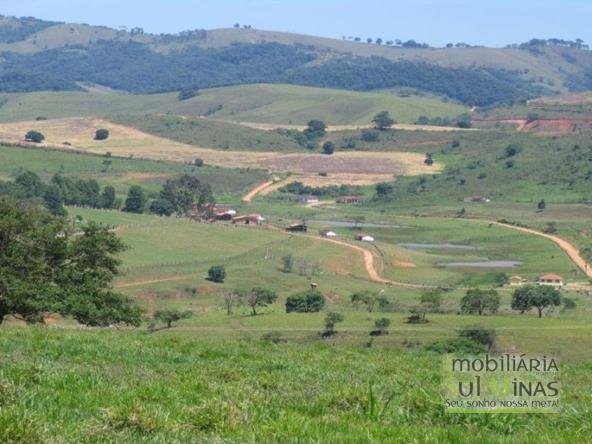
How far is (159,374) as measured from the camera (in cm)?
1488

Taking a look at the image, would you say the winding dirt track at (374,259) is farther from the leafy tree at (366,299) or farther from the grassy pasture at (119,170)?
the grassy pasture at (119,170)

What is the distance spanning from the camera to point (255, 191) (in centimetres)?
16362

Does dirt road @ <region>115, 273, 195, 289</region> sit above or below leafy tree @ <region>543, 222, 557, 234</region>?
below

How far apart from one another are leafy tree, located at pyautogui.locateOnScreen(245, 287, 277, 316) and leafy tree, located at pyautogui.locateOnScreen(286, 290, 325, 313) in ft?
4.18

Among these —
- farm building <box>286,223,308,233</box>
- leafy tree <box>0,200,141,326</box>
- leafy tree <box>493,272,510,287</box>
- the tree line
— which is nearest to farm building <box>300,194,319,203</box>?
the tree line

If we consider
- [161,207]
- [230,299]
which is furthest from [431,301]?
Answer: [161,207]

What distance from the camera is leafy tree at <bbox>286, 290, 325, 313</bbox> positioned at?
2921 inches

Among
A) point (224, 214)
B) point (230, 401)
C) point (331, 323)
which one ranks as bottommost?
point (224, 214)

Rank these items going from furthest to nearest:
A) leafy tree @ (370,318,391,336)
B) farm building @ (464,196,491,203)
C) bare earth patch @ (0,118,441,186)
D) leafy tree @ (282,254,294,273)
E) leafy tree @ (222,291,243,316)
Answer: bare earth patch @ (0,118,441,186)
farm building @ (464,196,491,203)
leafy tree @ (282,254,294,273)
leafy tree @ (222,291,243,316)
leafy tree @ (370,318,391,336)

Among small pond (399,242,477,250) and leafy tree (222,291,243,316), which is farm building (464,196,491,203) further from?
leafy tree (222,291,243,316)

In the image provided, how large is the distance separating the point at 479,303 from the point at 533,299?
5.26 m

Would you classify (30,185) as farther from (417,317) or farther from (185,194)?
(417,317)

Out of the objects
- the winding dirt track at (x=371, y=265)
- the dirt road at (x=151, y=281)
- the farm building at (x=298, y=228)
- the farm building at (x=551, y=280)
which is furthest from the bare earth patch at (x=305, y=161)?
the dirt road at (x=151, y=281)

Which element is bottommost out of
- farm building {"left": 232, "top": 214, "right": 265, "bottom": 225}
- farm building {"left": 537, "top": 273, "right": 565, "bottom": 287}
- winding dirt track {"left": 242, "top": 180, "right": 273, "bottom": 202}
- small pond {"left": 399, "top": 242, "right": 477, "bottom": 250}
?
winding dirt track {"left": 242, "top": 180, "right": 273, "bottom": 202}
